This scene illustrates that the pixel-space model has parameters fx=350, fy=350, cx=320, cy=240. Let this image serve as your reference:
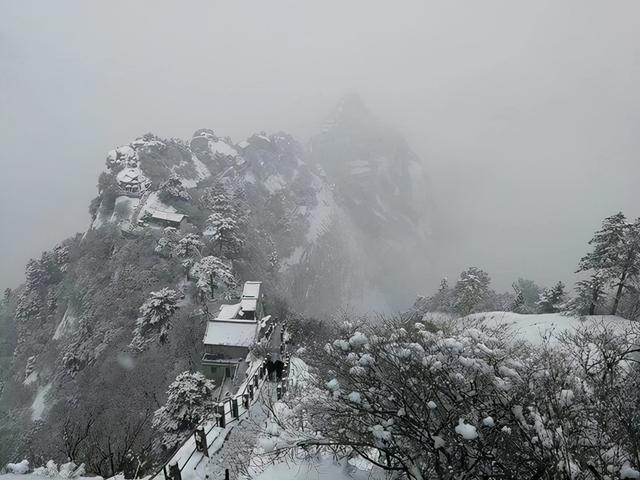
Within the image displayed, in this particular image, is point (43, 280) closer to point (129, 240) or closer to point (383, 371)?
point (129, 240)

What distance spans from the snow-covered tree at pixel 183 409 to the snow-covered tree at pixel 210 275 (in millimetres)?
14712

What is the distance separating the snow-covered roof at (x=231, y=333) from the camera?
1021 inches

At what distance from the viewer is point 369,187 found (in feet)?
448

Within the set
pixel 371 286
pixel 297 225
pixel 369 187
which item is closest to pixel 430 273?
pixel 371 286

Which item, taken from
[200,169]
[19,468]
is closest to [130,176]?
[200,169]

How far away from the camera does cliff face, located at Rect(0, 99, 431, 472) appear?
28875mm

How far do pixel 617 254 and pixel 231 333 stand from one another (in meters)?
30.2

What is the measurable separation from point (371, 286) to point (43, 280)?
75341 mm

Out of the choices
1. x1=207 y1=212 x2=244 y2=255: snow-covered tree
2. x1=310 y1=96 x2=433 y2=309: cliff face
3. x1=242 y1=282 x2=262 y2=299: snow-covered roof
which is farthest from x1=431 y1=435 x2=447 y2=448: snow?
x1=310 y1=96 x2=433 y2=309: cliff face

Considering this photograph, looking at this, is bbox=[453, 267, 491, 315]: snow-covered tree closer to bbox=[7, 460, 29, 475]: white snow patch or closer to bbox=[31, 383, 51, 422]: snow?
bbox=[7, 460, 29, 475]: white snow patch

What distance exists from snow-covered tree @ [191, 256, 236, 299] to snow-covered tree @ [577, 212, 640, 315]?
106ft

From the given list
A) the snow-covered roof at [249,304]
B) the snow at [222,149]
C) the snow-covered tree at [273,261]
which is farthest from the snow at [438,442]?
the snow at [222,149]

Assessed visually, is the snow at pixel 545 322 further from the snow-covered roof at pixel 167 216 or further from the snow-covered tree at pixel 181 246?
the snow-covered roof at pixel 167 216

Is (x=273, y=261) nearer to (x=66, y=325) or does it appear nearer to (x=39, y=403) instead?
(x=66, y=325)
